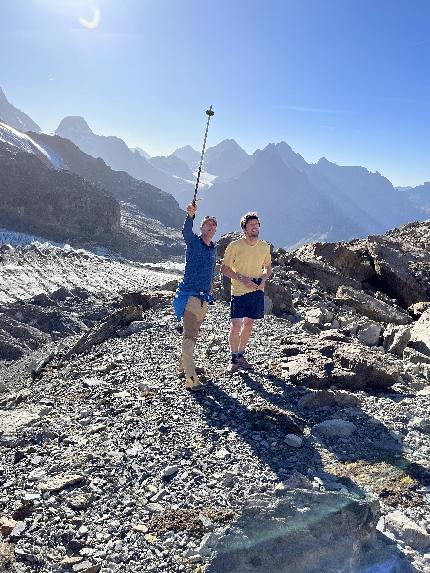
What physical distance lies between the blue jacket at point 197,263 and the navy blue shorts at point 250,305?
31.4 inches

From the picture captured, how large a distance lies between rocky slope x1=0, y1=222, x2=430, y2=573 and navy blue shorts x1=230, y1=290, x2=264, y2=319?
3.74 feet

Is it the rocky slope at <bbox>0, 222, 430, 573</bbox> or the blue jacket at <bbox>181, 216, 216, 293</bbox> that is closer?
the rocky slope at <bbox>0, 222, 430, 573</bbox>

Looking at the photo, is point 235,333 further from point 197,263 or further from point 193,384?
point 197,263

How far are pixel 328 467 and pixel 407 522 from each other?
111 cm

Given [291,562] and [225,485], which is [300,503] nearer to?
[291,562]

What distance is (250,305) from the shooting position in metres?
8.08

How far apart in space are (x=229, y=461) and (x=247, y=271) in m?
3.37

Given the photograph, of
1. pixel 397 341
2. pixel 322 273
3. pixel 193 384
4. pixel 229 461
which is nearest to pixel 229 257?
pixel 193 384

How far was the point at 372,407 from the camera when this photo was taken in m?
6.97

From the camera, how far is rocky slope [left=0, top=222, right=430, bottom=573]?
420cm

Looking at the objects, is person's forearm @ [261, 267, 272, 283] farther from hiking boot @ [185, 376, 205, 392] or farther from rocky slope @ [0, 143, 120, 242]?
rocky slope @ [0, 143, 120, 242]

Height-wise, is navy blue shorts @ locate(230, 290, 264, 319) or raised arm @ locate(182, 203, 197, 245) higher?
raised arm @ locate(182, 203, 197, 245)

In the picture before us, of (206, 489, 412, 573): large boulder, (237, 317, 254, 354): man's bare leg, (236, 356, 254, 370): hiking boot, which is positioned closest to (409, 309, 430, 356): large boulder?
(236, 356, 254, 370): hiking boot

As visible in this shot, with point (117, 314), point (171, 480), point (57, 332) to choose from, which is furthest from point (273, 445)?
point (57, 332)
